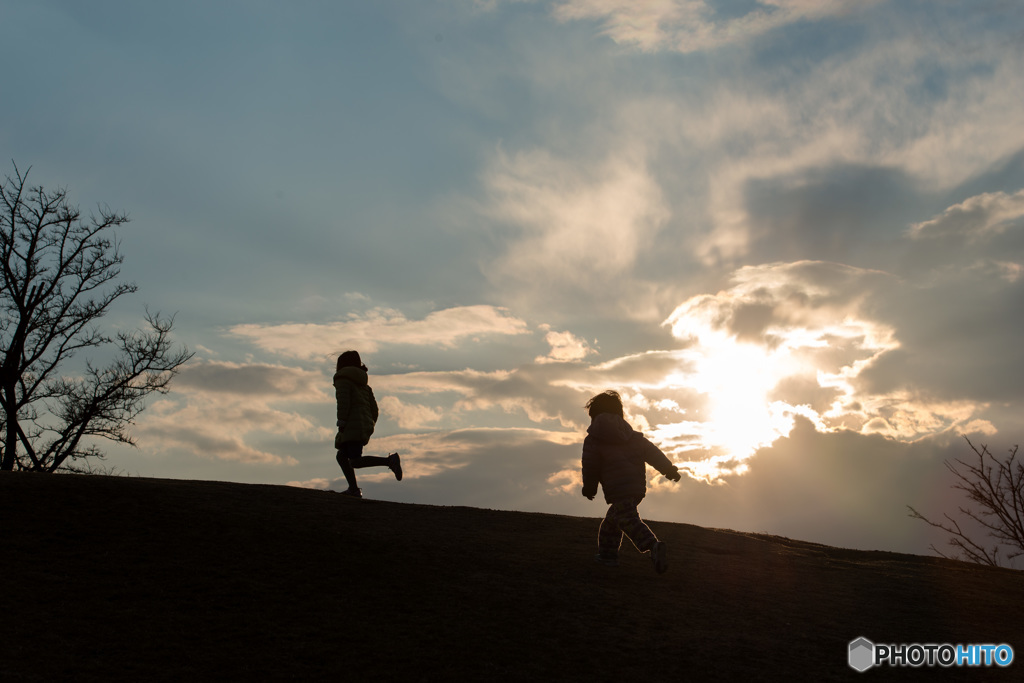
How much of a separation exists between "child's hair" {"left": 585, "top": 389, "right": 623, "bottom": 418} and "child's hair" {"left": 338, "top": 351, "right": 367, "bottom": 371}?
177 inches

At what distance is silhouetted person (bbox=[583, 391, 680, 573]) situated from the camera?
29.7ft

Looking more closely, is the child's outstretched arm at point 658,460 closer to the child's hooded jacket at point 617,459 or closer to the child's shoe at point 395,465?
the child's hooded jacket at point 617,459

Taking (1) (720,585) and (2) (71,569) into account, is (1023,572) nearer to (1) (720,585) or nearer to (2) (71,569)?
(1) (720,585)

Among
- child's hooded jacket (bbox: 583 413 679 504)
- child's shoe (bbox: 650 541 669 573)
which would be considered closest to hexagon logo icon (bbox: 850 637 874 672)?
child's shoe (bbox: 650 541 669 573)

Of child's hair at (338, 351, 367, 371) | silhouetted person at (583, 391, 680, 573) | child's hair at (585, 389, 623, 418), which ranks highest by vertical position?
child's hair at (338, 351, 367, 371)

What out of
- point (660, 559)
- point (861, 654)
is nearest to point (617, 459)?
point (660, 559)

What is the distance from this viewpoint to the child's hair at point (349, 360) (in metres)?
12.2

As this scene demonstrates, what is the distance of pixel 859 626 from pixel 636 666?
290 cm

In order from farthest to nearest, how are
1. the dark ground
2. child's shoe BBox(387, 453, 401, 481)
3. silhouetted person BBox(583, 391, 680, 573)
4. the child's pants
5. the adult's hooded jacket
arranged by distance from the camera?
child's shoe BBox(387, 453, 401, 481)
the adult's hooded jacket
silhouetted person BBox(583, 391, 680, 573)
the child's pants
the dark ground

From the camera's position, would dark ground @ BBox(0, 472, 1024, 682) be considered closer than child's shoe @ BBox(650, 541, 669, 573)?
Yes

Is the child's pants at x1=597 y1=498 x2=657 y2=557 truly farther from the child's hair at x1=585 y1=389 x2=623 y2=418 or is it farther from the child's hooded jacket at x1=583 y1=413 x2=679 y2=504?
the child's hair at x1=585 y1=389 x2=623 y2=418

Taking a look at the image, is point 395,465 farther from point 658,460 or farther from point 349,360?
point 658,460

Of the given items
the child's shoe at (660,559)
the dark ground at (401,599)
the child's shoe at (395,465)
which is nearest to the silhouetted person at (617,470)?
the child's shoe at (660,559)

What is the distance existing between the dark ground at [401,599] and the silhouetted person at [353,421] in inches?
39.7
